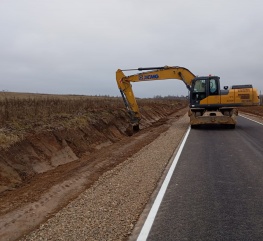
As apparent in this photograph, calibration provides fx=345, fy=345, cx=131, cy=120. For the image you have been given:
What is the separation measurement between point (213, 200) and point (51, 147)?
8.21m

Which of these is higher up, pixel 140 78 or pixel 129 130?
pixel 140 78

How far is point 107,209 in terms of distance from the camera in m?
6.36

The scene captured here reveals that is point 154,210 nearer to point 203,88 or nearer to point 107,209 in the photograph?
point 107,209

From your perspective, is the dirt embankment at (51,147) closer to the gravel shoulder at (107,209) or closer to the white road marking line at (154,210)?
the gravel shoulder at (107,209)

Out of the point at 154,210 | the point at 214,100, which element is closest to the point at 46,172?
the point at 154,210

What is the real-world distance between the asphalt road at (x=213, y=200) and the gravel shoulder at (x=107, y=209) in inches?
18.5


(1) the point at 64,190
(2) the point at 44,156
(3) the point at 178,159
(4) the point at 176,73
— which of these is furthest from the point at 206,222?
(4) the point at 176,73

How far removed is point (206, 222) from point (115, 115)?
64.8 feet

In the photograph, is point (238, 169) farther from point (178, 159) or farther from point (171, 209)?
point (171, 209)

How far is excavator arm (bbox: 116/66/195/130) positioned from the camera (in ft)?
77.7

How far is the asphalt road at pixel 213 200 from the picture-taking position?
17.3 feet

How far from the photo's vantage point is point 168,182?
8.30 meters

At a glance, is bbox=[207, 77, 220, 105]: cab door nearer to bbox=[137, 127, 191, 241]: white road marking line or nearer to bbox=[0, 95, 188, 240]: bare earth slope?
bbox=[0, 95, 188, 240]: bare earth slope

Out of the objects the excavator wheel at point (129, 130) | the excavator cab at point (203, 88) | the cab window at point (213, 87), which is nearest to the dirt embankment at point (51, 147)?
the excavator wheel at point (129, 130)
